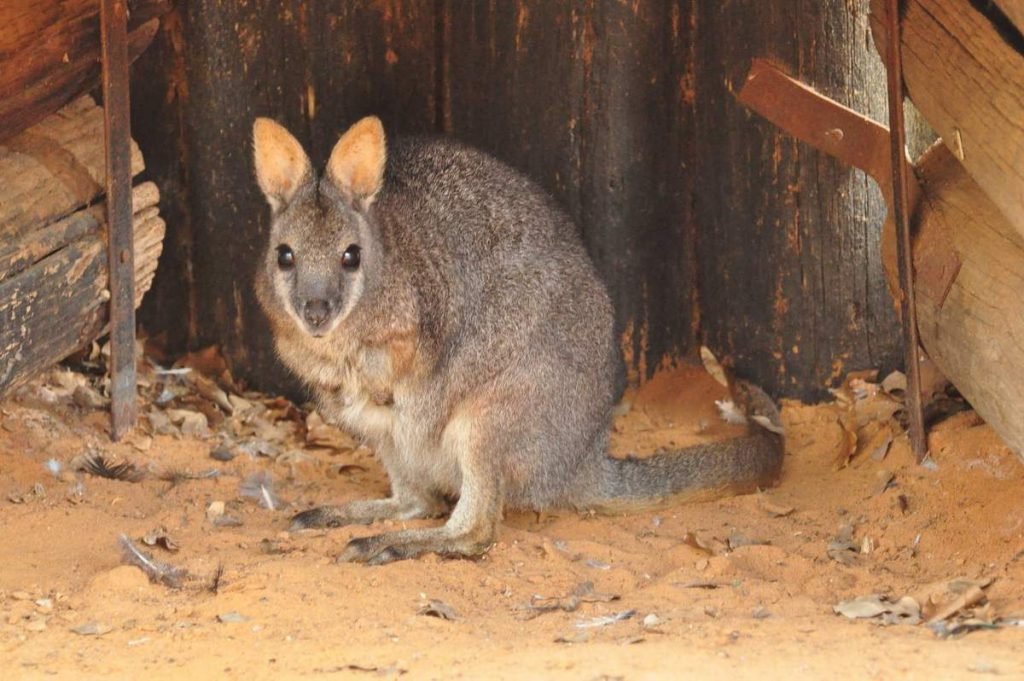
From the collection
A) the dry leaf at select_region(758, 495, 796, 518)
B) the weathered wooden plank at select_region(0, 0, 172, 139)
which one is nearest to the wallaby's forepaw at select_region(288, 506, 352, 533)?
the dry leaf at select_region(758, 495, 796, 518)

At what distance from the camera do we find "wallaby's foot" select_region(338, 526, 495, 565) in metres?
4.67

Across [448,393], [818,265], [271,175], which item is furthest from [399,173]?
[818,265]

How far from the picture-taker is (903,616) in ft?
13.0

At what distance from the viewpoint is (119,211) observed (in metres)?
5.27

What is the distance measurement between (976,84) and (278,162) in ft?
7.11

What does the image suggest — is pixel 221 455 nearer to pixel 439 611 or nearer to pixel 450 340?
pixel 450 340

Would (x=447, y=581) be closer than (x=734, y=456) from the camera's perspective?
Yes

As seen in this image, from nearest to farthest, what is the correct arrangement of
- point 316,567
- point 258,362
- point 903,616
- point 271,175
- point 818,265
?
1. point 903,616
2. point 316,567
3. point 271,175
4. point 818,265
5. point 258,362

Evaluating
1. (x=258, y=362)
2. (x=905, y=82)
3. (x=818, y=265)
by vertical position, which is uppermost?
(x=905, y=82)

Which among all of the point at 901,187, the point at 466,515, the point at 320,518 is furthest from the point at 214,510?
the point at 901,187

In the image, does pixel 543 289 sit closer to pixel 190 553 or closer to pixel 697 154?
pixel 697 154

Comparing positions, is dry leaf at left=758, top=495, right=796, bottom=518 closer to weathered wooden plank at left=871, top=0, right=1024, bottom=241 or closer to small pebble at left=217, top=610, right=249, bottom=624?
weathered wooden plank at left=871, top=0, right=1024, bottom=241

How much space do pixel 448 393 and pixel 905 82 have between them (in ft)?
5.72

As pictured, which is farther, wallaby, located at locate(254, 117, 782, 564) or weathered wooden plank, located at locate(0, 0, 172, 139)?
wallaby, located at locate(254, 117, 782, 564)
